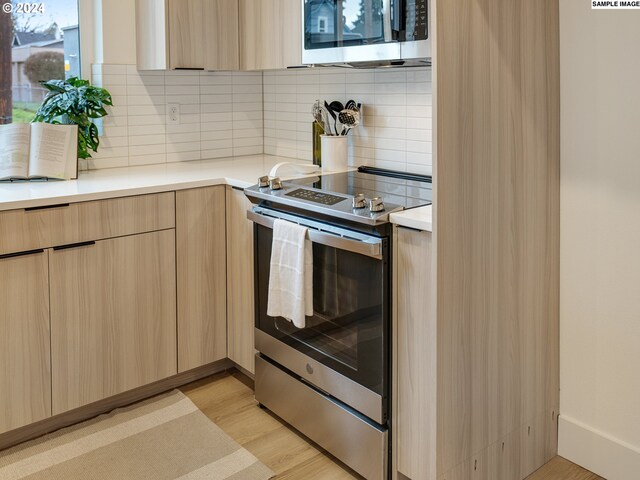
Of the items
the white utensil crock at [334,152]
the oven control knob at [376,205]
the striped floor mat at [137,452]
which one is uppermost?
the white utensil crock at [334,152]

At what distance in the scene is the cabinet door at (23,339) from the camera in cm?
221

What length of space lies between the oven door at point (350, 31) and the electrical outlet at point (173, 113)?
0.88m

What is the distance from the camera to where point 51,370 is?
234 cm

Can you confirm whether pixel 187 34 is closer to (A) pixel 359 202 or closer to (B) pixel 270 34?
(B) pixel 270 34

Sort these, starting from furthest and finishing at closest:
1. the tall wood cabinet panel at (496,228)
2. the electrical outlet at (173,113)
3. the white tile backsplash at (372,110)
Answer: the electrical outlet at (173,113) < the white tile backsplash at (372,110) < the tall wood cabinet panel at (496,228)

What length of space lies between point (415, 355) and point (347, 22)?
121 cm

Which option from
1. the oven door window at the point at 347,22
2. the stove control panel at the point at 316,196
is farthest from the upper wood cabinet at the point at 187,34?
the stove control panel at the point at 316,196

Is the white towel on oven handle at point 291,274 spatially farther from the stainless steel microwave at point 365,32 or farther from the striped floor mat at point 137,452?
the stainless steel microwave at point 365,32

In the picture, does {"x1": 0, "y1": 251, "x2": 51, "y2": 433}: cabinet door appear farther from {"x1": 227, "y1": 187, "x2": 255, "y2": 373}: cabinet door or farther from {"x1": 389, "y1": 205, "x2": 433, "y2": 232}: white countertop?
{"x1": 389, "y1": 205, "x2": 433, "y2": 232}: white countertop

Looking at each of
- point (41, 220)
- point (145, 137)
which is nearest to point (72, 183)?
point (41, 220)

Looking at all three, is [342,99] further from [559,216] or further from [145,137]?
[559,216]

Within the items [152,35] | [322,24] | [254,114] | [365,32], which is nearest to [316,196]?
[365,32]

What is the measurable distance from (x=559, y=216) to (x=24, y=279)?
1828mm

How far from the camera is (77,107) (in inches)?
108
